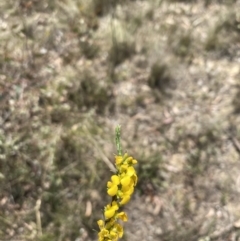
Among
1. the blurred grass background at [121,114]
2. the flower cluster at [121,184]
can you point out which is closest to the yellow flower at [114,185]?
the flower cluster at [121,184]

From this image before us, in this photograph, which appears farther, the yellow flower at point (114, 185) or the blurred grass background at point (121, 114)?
the blurred grass background at point (121, 114)

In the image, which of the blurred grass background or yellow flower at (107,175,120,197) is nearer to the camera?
yellow flower at (107,175,120,197)

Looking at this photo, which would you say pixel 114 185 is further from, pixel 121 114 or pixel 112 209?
pixel 121 114

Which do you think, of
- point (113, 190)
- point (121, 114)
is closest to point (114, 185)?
point (113, 190)

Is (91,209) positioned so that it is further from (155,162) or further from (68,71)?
(68,71)

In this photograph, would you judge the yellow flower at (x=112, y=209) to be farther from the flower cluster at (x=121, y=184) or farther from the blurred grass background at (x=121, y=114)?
the blurred grass background at (x=121, y=114)

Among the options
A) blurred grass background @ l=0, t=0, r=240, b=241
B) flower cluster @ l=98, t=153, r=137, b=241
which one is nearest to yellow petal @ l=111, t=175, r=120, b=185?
flower cluster @ l=98, t=153, r=137, b=241

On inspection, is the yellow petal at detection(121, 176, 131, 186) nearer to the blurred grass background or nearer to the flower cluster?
the flower cluster

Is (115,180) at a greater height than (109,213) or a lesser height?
greater

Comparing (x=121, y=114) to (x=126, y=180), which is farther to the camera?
(x=121, y=114)
